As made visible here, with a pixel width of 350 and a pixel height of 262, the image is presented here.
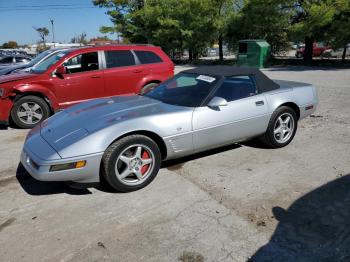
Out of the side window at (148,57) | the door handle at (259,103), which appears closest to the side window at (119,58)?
the side window at (148,57)

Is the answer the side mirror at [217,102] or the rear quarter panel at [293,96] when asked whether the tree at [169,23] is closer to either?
the rear quarter panel at [293,96]

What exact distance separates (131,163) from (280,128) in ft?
8.25

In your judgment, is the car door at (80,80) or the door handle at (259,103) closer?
the door handle at (259,103)

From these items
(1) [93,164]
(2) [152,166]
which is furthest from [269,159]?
(1) [93,164]

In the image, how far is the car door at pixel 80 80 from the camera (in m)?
7.14

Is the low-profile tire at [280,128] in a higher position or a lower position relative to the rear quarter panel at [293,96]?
lower

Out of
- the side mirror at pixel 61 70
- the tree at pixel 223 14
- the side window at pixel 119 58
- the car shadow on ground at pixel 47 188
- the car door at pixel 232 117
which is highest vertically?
the tree at pixel 223 14

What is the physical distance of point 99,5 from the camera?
113 ft

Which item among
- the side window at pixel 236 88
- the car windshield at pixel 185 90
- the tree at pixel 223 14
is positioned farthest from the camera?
the tree at pixel 223 14

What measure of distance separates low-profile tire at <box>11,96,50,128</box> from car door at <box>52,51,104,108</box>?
36 cm

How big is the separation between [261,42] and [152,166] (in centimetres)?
1903

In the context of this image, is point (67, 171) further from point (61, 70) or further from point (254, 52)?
Result: point (254, 52)

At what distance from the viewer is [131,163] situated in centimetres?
385

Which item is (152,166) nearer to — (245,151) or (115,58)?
(245,151)
